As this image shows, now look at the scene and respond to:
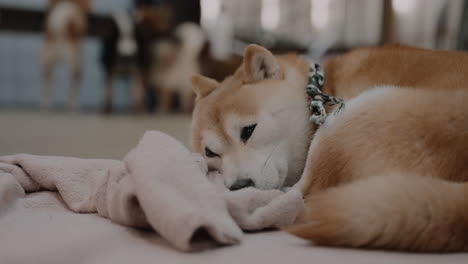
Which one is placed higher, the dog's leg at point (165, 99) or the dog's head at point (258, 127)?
the dog's head at point (258, 127)

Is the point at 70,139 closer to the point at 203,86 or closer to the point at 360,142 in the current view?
the point at 203,86

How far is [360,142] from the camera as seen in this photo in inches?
38.6

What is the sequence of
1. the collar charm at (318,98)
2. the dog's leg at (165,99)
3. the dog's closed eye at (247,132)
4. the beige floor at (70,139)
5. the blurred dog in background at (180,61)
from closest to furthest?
the collar charm at (318,98)
the dog's closed eye at (247,132)
the beige floor at (70,139)
the blurred dog in background at (180,61)
the dog's leg at (165,99)

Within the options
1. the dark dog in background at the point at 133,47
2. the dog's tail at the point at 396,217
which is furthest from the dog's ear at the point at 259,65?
the dark dog in background at the point at 133,47

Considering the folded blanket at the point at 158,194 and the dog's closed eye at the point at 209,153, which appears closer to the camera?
the folded blanket at the point at 158,194

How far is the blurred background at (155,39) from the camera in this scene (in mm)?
5469

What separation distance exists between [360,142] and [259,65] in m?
0.52

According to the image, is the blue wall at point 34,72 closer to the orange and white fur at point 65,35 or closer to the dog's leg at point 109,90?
the orange and white fur at point 65,35

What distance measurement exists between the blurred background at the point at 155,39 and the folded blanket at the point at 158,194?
387cm

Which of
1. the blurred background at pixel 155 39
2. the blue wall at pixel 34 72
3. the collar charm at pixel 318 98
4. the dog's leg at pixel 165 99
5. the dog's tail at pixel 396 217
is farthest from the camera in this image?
the blue wall at pixel 34 72

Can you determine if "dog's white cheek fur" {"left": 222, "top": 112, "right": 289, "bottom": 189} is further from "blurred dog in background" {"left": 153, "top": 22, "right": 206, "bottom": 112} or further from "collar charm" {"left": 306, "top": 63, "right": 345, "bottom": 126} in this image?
"blurred dog in background" {"left": 153, "top": 22, "right": 206, "bottom": 112}

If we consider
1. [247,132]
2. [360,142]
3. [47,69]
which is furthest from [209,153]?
[47,69]

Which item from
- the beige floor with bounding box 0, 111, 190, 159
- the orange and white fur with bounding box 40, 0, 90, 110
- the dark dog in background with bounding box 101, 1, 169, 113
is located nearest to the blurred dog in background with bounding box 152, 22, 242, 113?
the dark dog in background with bounding box 101, 1, 169, 113

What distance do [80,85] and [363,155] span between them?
556 cm
